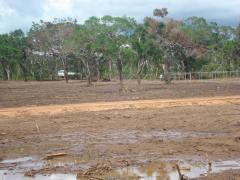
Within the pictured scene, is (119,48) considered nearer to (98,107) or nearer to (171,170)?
(98,107)

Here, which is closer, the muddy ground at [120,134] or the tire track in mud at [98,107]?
the muddy ground at [120,134]

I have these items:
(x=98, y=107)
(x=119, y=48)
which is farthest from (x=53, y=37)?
(x=98, y=107)

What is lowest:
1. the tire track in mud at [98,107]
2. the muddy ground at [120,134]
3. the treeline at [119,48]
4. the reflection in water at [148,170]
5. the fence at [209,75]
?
the reflection in water at [148,170]

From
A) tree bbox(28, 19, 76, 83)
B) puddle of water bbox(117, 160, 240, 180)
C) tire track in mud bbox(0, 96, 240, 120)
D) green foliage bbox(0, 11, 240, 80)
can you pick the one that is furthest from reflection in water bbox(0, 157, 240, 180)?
tree bbox(28, 19, 76, 83)

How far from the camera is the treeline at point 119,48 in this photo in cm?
5256

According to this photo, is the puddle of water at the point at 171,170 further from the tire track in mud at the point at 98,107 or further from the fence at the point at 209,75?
the fence at the point at 209,75

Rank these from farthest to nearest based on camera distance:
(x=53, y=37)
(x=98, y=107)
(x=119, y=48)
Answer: (x=53, y=37) < (x=119, y=48) < (x=98, y=107)

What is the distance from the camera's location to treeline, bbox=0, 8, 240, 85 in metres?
52.6

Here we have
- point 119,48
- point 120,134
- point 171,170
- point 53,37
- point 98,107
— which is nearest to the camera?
point 171,170

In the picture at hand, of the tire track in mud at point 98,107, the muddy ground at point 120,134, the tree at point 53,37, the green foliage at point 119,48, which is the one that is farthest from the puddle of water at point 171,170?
the tree at point 53,37

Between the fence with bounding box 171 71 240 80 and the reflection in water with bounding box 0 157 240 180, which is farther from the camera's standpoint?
the fence with bounding box 171 71 240 80

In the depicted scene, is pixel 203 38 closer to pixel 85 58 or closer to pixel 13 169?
pixel 85 58

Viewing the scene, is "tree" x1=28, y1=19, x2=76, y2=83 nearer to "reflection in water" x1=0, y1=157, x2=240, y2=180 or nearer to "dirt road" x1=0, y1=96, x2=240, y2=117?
"dirt road" x1=0, y1=96, x2=240, y2=117

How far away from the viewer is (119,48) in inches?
1937
